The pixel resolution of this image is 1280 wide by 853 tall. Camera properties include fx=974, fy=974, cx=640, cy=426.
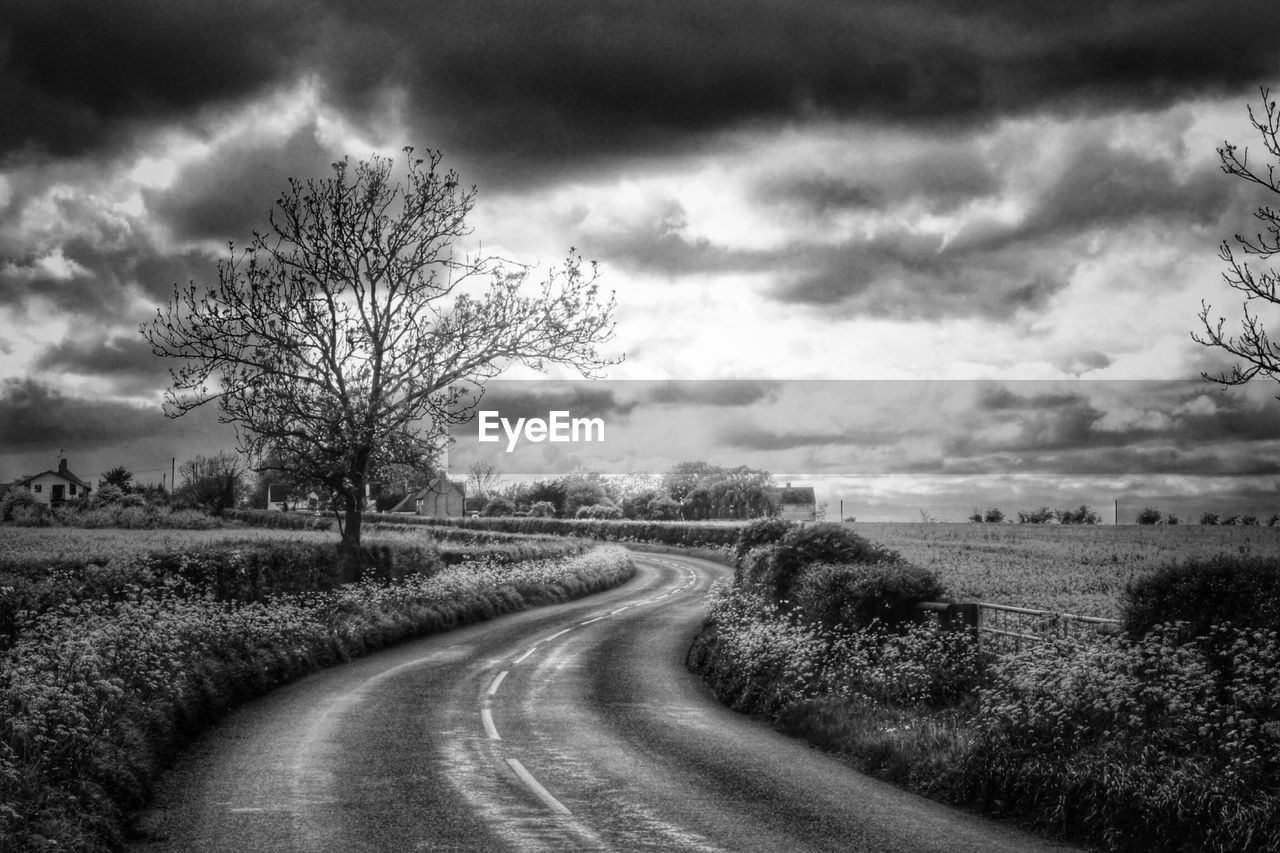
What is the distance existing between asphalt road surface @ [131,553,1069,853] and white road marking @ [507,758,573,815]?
0.03 meters

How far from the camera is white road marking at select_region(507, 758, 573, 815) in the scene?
31.4 feet

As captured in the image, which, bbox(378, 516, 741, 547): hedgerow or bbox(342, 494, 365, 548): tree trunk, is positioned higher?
bbox(342, 494, 365, 548): tree trunk

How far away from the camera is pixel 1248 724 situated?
28.5 ft

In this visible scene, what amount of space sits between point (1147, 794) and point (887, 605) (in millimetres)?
7557

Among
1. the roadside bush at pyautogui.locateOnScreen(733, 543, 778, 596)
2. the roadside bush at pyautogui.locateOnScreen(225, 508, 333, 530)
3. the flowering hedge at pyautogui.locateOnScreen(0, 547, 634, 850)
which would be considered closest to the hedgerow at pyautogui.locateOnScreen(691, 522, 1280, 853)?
the roadside bush at pyautogui.locateOnScreen(733, 543, 778, 596)

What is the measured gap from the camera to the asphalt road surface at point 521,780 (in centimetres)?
863

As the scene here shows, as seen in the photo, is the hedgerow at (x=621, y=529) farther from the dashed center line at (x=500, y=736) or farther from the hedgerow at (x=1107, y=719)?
the hedgerow at (x=1107, y=719)

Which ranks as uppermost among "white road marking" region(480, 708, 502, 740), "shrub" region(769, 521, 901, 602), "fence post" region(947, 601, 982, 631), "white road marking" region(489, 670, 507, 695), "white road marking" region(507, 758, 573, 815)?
"shrub" region(769, 521, 901, 602)

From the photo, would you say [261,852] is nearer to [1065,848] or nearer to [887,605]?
[1065,848]

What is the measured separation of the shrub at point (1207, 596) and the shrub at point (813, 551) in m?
8.82

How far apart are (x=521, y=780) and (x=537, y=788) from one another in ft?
1.43

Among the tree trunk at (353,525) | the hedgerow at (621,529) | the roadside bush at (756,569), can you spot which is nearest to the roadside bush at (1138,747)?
the roadside bush at (756,569)

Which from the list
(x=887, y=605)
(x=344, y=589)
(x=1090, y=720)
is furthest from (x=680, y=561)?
(x=1090, y=720)

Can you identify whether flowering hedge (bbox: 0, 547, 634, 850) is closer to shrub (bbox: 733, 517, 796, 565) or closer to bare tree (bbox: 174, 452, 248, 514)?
shrub (bbox: 733, 517, 796, 565)
